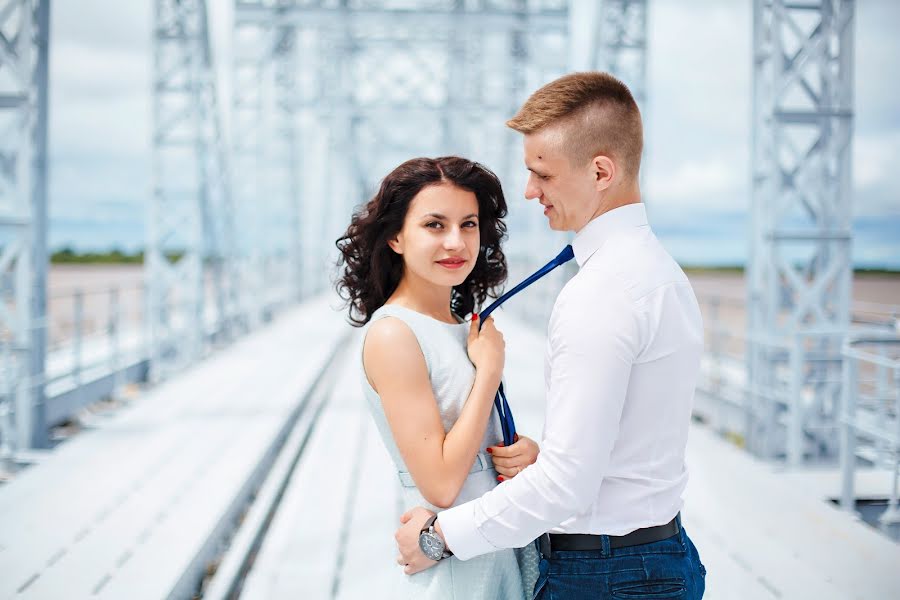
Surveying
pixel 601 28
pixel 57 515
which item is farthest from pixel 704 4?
pixel 57 515

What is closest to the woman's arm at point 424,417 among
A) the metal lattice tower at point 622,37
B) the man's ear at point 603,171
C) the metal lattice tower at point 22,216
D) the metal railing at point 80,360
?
the man's ear at point 603,171

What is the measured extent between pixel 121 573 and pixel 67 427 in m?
5.36

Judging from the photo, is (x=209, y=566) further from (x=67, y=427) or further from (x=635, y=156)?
(x=67, y=427)

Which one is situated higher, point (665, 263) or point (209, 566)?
point (665, 263)

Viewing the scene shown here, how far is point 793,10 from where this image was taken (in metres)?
5.47

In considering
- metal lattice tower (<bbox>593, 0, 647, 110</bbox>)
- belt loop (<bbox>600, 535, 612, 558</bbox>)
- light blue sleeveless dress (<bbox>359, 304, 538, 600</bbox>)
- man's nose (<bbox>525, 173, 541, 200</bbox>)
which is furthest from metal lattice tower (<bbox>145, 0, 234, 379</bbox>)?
belt loop (<bbox>600, 535, 612, 558</bbox>)

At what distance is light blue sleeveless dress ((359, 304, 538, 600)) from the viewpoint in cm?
144

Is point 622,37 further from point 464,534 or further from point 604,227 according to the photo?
point 464,534

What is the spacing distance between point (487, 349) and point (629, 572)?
48 cm

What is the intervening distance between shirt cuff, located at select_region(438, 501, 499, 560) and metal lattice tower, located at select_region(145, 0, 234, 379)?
26.1 feet

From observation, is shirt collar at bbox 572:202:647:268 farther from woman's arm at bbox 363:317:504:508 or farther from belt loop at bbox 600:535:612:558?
belt loop at bbox 600:535:612:558

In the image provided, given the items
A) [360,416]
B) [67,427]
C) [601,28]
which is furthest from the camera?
[601,28]

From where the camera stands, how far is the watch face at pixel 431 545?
136 cm

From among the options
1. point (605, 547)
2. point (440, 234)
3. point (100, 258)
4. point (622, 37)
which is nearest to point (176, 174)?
point (622, 37)
